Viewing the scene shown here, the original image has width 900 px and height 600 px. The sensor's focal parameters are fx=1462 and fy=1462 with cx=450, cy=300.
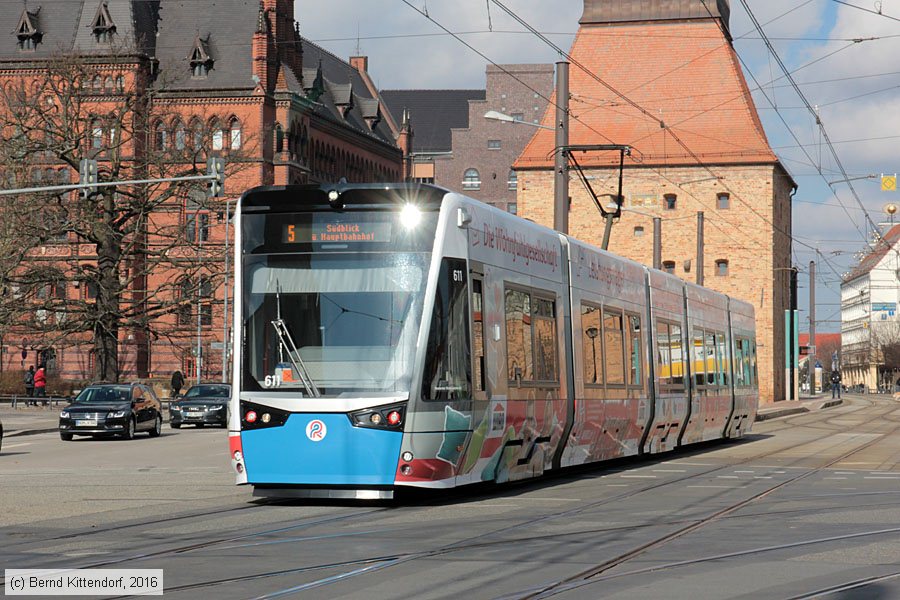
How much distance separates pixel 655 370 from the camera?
22.6 m

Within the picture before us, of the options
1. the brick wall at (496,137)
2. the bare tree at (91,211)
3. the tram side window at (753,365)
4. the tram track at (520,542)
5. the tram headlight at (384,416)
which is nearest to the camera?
the tram track at (520,542)

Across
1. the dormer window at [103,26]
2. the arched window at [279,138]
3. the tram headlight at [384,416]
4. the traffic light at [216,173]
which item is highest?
the dormer window at [103,26]

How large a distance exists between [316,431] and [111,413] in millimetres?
20739

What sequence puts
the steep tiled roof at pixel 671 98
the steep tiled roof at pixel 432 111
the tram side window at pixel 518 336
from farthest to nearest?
the steep tiled roof at pixel 432 111 → the steep tiled roof at pixel 671 98 → the tram side window at pixel 518 336

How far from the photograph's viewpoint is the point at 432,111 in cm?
13425

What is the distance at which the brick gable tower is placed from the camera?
71.0 metres

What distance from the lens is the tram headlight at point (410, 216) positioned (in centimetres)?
1416

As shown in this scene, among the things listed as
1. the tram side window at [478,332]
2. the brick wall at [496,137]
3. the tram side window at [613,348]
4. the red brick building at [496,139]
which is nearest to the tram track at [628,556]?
the tram side window at [478,332]

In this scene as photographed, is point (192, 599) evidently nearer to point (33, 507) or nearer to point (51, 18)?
point (33, 507)

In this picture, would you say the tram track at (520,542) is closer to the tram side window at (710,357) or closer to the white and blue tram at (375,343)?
the white and blue tram at (375,343)

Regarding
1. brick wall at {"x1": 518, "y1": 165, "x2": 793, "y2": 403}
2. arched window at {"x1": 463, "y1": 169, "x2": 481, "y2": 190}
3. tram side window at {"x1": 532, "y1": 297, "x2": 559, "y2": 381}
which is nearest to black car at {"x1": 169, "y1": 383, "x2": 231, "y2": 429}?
tram side window at {"x1": 532, "y1": 297, "x2": 559, "y2": 381}

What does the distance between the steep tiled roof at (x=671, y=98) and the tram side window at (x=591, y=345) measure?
5161 cm

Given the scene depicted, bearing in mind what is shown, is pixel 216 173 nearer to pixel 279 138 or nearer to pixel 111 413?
pixel 111 413

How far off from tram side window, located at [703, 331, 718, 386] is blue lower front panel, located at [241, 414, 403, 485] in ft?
47.5
